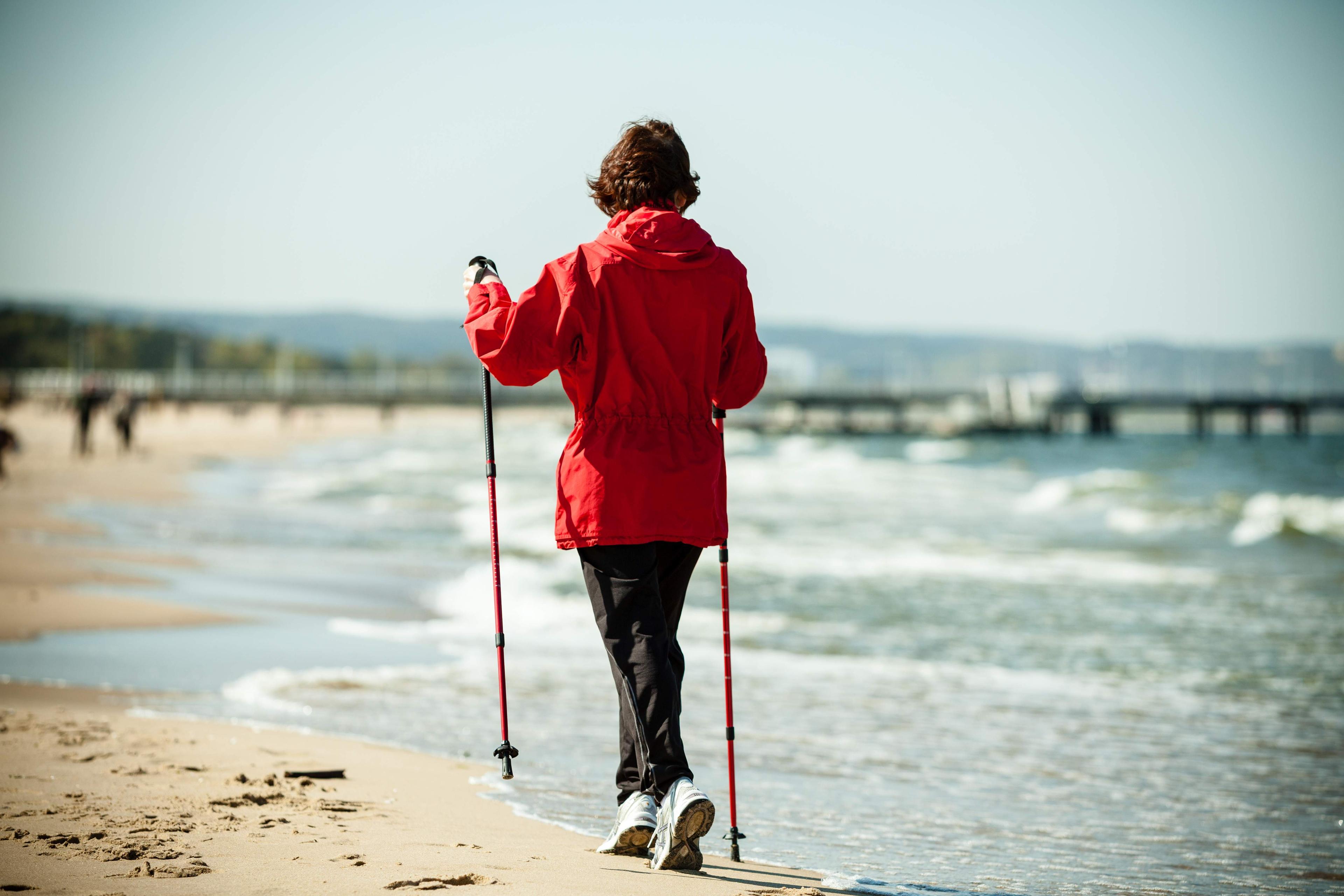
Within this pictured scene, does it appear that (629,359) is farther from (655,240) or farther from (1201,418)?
(1201,418)

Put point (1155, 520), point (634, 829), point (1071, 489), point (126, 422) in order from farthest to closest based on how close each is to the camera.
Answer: point (126, 422) → point (1071, 489) → point (1155, 520) → point (634, 829)

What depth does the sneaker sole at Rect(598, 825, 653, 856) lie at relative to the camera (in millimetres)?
3021

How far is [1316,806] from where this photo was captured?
180 inches

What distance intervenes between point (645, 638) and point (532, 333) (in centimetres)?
78

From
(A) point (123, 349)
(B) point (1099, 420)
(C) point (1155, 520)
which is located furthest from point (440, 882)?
(A) point (123, 349)

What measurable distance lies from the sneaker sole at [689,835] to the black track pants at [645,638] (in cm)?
9

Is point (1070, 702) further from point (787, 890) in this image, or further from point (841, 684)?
point (787, 890)

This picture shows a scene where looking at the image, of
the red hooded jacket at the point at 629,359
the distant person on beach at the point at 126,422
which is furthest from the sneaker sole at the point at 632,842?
the distant person on beach at the point at 126,422

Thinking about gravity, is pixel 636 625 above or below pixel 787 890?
above

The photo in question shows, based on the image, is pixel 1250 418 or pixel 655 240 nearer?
pixel 655 240

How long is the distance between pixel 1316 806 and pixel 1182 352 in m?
202

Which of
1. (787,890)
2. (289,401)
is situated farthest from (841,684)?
(289,401)

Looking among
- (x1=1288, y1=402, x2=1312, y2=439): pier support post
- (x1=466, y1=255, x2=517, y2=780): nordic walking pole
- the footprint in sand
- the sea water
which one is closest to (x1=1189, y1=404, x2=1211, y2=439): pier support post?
(x1=1288, y1=402, x2=1312, y2=439): pier support post

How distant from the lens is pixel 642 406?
294 centimetres
